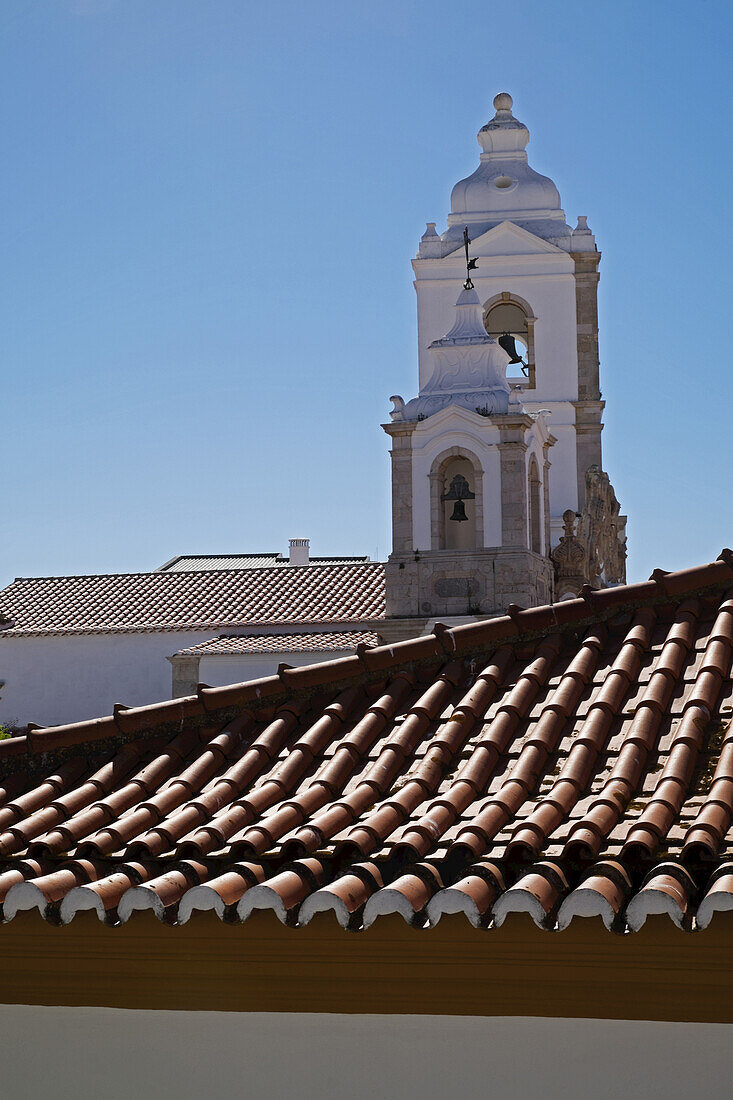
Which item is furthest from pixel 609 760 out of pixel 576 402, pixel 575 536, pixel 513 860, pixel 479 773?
pixel 576 402

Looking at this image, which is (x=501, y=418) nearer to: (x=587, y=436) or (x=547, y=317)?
(x=587, y=436)

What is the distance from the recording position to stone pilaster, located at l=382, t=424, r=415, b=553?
21.5 meters

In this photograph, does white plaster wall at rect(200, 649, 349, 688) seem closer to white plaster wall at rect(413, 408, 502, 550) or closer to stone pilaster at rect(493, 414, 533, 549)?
white plaster wall at rect(413, 408, 502, 550)

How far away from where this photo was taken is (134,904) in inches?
162

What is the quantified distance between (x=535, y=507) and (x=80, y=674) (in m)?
11.0

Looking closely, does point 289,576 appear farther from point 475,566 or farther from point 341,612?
point 475,566

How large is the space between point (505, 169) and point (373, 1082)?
24296 millimetres

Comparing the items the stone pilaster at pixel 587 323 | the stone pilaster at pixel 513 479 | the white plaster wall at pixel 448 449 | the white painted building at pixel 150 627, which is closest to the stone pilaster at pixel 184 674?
the white painted building at pixel 150 627

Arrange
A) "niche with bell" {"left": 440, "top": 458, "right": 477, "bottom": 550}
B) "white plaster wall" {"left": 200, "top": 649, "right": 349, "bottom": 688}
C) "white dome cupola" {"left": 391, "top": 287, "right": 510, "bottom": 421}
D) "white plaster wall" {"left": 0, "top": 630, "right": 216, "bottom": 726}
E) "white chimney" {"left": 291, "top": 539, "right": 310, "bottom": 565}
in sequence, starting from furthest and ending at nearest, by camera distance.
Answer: "white chimney" {"left": 291, "top": 539, "right": 310, "bottom": 565}, "white plaster wall" {"left": 0, "top": 630, "right": 216, "bottom": 726}, "white plaster wall" {"left": 200, "top": 649, "right": 349, "bottom": 688}, "white dome cupola" {"left": 391, "top": 287, "right": 510, "bottom": 421}, "niche with bell" {"left": 440, "top": 458, "right": 477, "bottom": 550}

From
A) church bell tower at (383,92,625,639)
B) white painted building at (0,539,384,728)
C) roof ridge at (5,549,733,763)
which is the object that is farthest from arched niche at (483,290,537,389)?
roof ridge at (5,549,733,763)

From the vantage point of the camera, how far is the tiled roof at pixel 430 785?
3.94m

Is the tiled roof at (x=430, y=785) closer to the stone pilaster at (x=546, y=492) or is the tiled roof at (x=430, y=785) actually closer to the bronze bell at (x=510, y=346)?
the stone pilaster at (x=546, y=492)

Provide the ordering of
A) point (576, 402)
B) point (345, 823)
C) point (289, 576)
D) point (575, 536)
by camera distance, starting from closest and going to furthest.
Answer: point (345, 823) < point (575, 536) < point (576, 402) < point (289, 576)

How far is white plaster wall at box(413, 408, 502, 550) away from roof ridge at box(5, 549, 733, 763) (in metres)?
15.4
